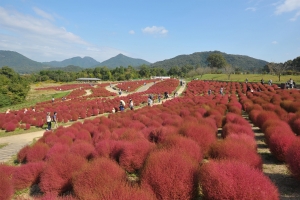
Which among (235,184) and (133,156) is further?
(133,156)

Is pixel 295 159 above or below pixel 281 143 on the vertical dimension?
above

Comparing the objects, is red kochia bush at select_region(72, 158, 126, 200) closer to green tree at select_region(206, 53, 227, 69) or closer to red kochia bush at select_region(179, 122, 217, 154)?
red kochia bush at select_region(179, 122, 217, 154)

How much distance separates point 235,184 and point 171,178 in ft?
4.14

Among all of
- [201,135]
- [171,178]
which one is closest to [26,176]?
[171,178]

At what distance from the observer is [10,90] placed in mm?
53062

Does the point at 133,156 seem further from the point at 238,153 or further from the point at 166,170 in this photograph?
the point at 238,153

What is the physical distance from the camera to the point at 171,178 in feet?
14.1

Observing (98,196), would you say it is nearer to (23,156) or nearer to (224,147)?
(224,147)

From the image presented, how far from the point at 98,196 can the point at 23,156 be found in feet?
30.1

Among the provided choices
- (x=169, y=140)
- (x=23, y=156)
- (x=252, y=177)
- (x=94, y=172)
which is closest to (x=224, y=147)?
(x=169, y=140)

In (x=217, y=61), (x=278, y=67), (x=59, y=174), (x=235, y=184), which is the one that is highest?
(x=217, y=61)

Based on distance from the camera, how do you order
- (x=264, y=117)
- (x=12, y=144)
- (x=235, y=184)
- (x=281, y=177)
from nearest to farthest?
(x=235, y=184) < (x=281, y=177) < (x=264, y=117) < (x=12, y=144)

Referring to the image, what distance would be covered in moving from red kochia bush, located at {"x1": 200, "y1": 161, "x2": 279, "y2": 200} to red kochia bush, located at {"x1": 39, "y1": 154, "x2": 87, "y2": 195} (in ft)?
14.6

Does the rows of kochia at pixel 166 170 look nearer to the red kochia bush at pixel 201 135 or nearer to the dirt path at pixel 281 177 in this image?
the red kochia bush at pixel 201 135
